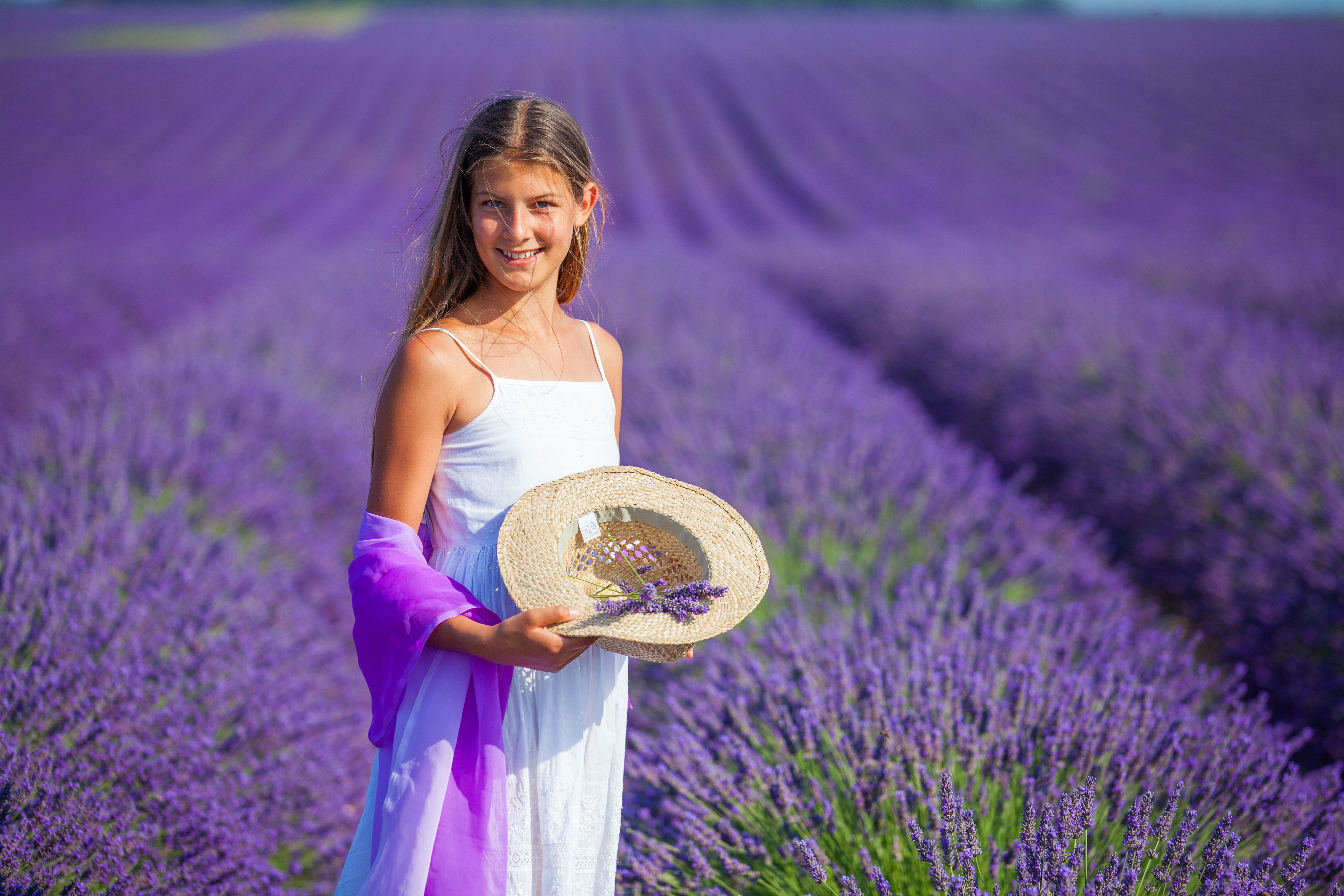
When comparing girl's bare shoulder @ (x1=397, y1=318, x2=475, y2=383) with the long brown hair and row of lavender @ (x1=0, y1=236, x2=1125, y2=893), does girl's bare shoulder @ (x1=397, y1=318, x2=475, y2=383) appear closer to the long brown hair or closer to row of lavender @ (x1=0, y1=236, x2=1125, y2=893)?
the long brown hair

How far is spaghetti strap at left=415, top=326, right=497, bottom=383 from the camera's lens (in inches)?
35.8

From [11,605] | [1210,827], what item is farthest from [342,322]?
[1210,827]

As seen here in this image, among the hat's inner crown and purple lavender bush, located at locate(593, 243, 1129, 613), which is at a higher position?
the hat's inner crown

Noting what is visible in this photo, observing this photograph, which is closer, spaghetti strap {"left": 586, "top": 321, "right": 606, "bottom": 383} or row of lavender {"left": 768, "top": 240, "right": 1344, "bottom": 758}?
spaghetti strap {"left": 586, "top": 321, "right": 606, "bottom": 383}

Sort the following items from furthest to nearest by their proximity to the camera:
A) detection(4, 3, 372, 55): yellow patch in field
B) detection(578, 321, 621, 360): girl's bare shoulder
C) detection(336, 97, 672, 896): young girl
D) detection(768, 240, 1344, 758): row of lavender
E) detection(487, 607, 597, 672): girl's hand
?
1. detection(4, 3, 372, 55): yellow patch in field
2. detection(768, 240, 1344, 758): row of lavender
3. detection(578, 321, 621, 360): girl's bare shoulder
4. detection(336, 97, 672, 896): young girl
5. detection(487, 607, 597, 672): girl's hand

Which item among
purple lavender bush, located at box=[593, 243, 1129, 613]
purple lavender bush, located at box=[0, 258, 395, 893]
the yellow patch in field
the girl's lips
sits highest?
the yellow patch in field

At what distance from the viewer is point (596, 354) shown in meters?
1.08

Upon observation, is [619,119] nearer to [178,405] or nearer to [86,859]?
[178,405]

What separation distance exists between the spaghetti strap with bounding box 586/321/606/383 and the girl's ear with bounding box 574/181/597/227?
0.15 m

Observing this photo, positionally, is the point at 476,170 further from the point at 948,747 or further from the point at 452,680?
the point at 948,747

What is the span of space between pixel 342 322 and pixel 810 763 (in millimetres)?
4178

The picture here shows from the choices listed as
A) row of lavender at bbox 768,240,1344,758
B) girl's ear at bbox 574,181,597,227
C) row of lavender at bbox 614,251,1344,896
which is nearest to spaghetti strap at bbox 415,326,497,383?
girl's ear at bbox 574,181,597,227

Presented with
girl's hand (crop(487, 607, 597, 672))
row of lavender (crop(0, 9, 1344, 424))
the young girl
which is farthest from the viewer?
row of lavender (crop(0, 9, 1344, 424))

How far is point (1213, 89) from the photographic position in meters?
A: 13.7
